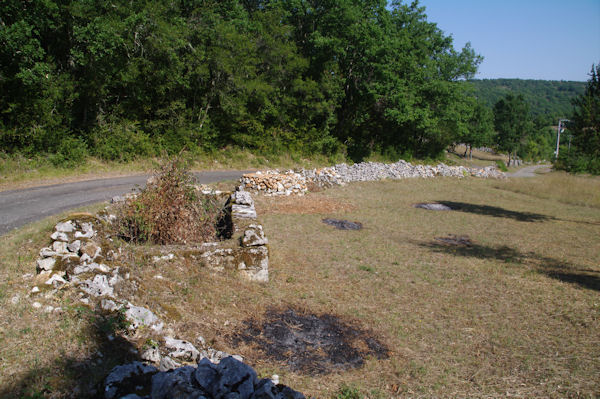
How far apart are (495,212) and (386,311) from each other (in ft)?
36.7

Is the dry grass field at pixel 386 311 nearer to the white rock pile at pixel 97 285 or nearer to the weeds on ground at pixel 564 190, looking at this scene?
the white rock pile at pixel 97 285

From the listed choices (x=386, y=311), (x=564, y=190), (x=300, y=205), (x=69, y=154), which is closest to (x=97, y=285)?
(x=386, y=311)

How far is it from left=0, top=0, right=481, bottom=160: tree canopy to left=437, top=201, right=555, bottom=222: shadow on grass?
11535mm

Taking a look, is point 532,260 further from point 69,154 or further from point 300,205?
point 69,154

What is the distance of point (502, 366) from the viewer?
4.38 meters

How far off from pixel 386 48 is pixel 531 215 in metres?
14.6

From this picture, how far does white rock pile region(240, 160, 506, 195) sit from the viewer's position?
14.3 metres

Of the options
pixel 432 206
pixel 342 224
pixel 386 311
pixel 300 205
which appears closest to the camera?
pixel 386 311

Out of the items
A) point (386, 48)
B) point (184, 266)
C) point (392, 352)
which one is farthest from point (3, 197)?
point (386, 48)

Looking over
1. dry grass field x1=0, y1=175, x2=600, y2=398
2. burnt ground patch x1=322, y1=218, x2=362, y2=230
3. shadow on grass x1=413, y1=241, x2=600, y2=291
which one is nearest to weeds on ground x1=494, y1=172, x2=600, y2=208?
dry grass field x1=0, y1=175, x2=600, y2=398

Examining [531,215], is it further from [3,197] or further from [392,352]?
[3,197]

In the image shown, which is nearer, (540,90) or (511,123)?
(511,123)

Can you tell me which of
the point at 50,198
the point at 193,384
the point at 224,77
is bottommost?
the point at 193,384

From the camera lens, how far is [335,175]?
17906 millimetres
